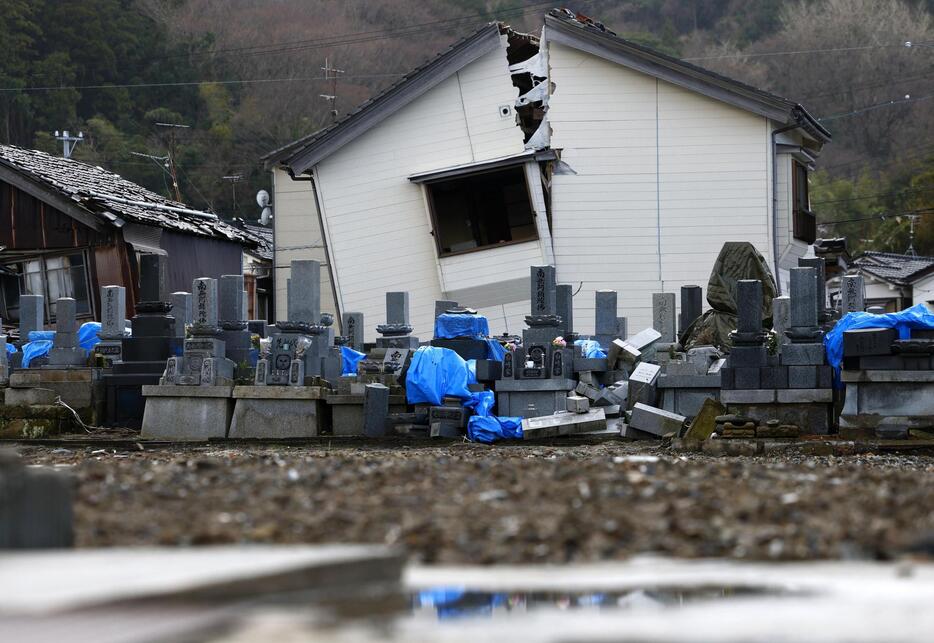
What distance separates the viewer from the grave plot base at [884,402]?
1838 centimetres

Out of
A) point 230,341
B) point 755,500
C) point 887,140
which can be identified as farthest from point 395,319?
point 887,140

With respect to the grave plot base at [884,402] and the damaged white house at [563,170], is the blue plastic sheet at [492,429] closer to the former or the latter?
the grave plot base at [884,402]

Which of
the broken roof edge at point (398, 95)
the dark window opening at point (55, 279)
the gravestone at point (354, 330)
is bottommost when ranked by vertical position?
the gravestone at point (354, 330)

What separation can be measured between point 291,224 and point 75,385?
19413 millimetres

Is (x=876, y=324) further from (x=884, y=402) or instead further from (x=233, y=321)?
(x=233, y=321)

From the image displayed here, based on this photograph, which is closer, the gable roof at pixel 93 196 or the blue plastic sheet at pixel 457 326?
the blue plastic sheet at pixel 457 326

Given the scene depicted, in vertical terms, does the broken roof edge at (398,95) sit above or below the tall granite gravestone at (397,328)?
above

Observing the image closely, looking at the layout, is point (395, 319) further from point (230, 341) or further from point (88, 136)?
point (88, 136)

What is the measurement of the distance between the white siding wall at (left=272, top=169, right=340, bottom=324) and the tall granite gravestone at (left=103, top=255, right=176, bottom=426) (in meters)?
18.2

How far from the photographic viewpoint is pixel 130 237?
33.7 metres

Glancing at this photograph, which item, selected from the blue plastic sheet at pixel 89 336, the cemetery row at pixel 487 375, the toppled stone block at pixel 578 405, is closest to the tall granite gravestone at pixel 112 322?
the cemetery row at pixel 487 375

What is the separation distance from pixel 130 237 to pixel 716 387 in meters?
18.1

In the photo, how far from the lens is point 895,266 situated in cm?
5178

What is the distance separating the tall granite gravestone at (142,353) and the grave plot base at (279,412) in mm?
2009
